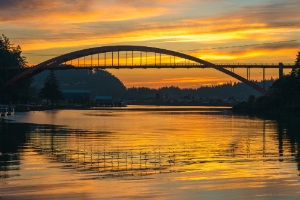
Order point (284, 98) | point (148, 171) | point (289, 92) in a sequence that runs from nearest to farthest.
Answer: point (148, 171) → point (289, 92) → point (284, 98)

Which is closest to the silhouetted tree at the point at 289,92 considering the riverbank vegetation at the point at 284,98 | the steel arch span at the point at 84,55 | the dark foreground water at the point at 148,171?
the riverbank vegetation at the point at 284,98

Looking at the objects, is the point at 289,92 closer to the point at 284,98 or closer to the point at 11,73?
the point at 284,98

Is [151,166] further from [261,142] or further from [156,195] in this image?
[261,142]

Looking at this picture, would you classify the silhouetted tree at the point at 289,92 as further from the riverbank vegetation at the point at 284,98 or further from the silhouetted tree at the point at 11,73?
the silhouetted tree at the point at 11,73

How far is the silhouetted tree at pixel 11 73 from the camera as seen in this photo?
117037 millimetres

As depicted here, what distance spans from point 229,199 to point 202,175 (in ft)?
12.7

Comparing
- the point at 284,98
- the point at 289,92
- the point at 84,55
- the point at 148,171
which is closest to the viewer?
the point at 148,171

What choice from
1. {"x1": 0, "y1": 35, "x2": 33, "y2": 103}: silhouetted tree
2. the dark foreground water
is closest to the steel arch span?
{"x1": 0, "y1": 35, "x2": 33, "y2": 103}: silhouetted tree

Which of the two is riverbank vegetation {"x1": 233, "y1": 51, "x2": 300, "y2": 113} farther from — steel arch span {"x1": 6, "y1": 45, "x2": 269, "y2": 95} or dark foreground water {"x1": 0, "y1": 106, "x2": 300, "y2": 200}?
dark foreground water {"x1": 0, "y1": 106, "x2": 300, "y2": 200}

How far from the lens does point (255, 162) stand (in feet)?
73.2

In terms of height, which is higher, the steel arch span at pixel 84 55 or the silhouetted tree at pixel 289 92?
the steel arch span at pixel 84 55

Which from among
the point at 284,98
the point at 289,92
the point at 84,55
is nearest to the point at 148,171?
the point at 289,92

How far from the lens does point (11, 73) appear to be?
121m

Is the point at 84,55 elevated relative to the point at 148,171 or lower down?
elevated
